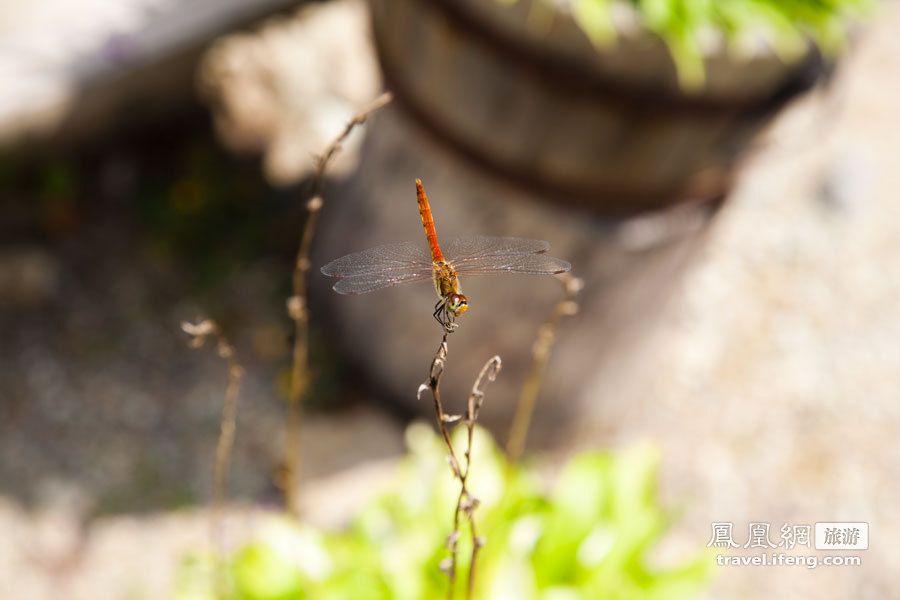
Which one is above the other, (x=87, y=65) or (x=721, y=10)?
(x=87, y=65)

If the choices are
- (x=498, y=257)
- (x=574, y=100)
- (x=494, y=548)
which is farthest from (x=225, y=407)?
(x=574, y=100)

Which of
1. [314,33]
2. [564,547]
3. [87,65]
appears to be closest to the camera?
[564,547]

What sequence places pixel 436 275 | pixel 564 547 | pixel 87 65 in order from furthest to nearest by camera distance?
pixel 87 65, pixel 564 547, pixel 436 275

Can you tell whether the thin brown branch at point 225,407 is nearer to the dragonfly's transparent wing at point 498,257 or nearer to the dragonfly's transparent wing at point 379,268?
the dragonfly's transparent wing at point 379,268

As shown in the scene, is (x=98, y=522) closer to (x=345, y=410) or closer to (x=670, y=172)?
(x=345, y=410)

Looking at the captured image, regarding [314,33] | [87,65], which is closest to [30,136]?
[87,65]

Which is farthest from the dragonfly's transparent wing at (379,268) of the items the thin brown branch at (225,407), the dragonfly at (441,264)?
the thin brown branch at (225,407)
